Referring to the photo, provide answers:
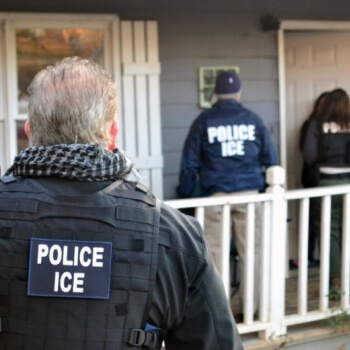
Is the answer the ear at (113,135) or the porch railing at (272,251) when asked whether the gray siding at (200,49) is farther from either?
the ear at (113,135)

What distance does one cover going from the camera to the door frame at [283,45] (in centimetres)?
577

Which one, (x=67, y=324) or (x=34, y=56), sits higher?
(x=34, y=56)

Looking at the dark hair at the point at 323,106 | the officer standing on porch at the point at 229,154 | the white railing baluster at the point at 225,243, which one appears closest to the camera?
the white railing baluster at the point at 225,243

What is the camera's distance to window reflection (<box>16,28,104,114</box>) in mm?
5062

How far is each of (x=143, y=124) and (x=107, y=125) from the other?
355cm

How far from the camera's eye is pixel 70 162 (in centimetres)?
169

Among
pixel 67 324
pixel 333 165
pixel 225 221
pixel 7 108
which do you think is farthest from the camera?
pixel 333 165

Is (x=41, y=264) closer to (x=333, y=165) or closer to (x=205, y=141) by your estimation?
(x=205, y=141)

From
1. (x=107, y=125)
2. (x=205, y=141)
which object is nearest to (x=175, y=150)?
(x=205, y=141)

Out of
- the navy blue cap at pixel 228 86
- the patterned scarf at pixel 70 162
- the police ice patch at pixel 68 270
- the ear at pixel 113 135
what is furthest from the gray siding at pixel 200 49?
the police ice patch at pixel 68 270

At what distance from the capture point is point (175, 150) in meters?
5.55

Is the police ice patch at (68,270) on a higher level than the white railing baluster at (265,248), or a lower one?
higher

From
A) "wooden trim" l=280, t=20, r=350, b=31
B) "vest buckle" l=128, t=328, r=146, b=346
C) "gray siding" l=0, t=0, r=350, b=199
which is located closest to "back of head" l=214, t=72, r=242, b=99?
"gray siding" l=0, t=0, r=350, b=199

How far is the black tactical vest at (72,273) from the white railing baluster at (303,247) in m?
2.78
